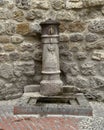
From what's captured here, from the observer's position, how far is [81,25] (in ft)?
13.8

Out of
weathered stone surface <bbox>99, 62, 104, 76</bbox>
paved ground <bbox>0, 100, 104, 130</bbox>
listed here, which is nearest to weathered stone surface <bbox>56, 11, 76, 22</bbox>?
weathered stone surface <bbox>99, 62, 104, 76</bbox>

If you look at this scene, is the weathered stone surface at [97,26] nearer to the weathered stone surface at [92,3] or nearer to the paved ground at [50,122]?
the weathered stone surface at [92,3]

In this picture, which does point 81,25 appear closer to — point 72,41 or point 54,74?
point 72,41

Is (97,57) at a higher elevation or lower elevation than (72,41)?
lower

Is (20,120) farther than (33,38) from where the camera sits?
No

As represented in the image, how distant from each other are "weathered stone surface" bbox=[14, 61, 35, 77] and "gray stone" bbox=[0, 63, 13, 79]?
9cm

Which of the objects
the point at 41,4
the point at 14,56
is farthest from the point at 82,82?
the point at 41,4

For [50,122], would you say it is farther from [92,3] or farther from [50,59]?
[92,3]

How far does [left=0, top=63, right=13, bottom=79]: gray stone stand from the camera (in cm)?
417

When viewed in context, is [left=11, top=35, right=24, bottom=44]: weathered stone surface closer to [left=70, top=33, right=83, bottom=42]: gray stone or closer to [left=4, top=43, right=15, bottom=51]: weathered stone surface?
[left=4, top=43, right=15, bottom=51]: weathered stone surface

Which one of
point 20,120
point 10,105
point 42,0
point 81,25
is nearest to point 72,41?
point 81,25

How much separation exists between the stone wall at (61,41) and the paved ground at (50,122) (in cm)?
99

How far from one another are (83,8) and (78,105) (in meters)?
1.84

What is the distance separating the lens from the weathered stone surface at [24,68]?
4.20m
